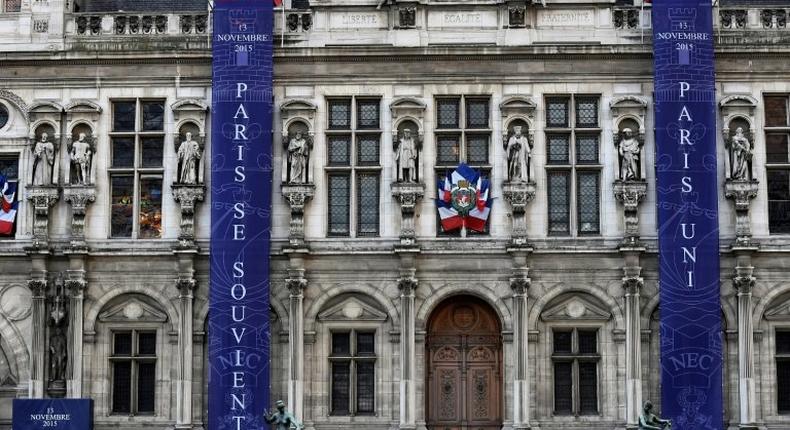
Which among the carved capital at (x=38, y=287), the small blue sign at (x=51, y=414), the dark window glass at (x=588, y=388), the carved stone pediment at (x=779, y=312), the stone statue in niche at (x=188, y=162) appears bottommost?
the small blue sign at (x=51, y=414)

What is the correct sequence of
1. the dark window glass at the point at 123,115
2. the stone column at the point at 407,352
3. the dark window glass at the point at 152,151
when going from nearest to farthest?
the stone column at the point at 407,352 < the dark window glass at the point at 152,151 < the dark window glass at the point at 123,115

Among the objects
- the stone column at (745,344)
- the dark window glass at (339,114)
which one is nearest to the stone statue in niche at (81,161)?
the dark window glass at (339,114)

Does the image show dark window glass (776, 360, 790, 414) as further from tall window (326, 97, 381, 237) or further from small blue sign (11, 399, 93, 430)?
small blue sign (11, 399, 93, 430)

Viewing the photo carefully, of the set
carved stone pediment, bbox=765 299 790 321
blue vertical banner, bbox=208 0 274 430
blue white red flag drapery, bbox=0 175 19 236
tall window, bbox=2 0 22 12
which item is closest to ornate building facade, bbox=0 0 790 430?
carved stone pediment, bbox=765 299 790 321

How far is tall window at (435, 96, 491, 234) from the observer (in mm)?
36531

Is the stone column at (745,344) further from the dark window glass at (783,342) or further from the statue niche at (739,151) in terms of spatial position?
the statue niche at (739,151)

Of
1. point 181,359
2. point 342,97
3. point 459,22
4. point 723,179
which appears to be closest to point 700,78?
point 723,179

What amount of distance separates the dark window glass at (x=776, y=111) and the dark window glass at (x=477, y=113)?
672 cm

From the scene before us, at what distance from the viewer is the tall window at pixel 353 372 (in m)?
36.1

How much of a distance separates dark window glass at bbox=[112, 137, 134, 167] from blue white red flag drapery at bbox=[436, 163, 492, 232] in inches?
302

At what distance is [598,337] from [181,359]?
982 centimetres

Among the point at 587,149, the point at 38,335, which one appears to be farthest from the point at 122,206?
the point at 587,149

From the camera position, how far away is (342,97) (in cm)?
3691

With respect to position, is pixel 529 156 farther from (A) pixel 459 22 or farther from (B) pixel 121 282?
(B) pixel 121 282
